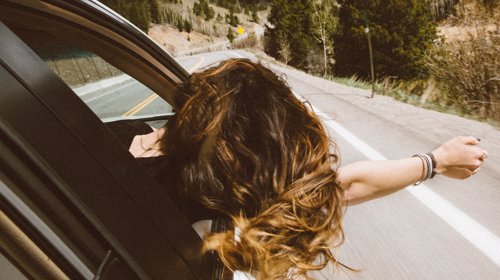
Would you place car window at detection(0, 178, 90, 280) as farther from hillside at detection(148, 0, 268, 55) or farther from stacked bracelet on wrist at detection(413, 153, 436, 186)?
hillside at detection(148, 0, 268, 55)

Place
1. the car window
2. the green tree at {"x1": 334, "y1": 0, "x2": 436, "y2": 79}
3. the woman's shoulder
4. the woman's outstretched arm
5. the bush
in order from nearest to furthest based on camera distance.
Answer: the car window → the woman's outstretched arm → the woman's shoulder → the bush → the green tree at {"x1": 334, "y1": 0, "x2": 436, "y2": 79}

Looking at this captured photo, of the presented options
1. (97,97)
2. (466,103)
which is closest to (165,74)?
(466,103)

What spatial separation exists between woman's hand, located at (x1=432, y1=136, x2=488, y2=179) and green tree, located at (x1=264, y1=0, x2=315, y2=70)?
34604 mm

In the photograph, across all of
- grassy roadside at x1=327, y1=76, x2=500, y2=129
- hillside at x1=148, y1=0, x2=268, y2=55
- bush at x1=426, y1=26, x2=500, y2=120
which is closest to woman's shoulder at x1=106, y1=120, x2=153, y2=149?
grassy roadside at x1=327, y1=76, x2=500, y2=129

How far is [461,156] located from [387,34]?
87.4 ft

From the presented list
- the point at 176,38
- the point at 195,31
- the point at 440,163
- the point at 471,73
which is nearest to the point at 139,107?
the point at 471,73

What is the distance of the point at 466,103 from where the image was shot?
7746 mm

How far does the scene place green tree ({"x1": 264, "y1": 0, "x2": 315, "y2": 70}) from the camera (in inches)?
1435

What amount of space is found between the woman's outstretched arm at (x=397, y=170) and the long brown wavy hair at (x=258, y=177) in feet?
0.54

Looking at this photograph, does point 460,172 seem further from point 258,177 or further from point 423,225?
point 423,225

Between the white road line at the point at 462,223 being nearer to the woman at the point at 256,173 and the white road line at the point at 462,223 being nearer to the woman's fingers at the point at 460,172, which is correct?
the woman's fingers at the point at 460,172

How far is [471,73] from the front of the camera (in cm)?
764

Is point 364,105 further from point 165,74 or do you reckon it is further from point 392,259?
point 165,74

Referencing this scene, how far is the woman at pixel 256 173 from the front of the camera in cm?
109
